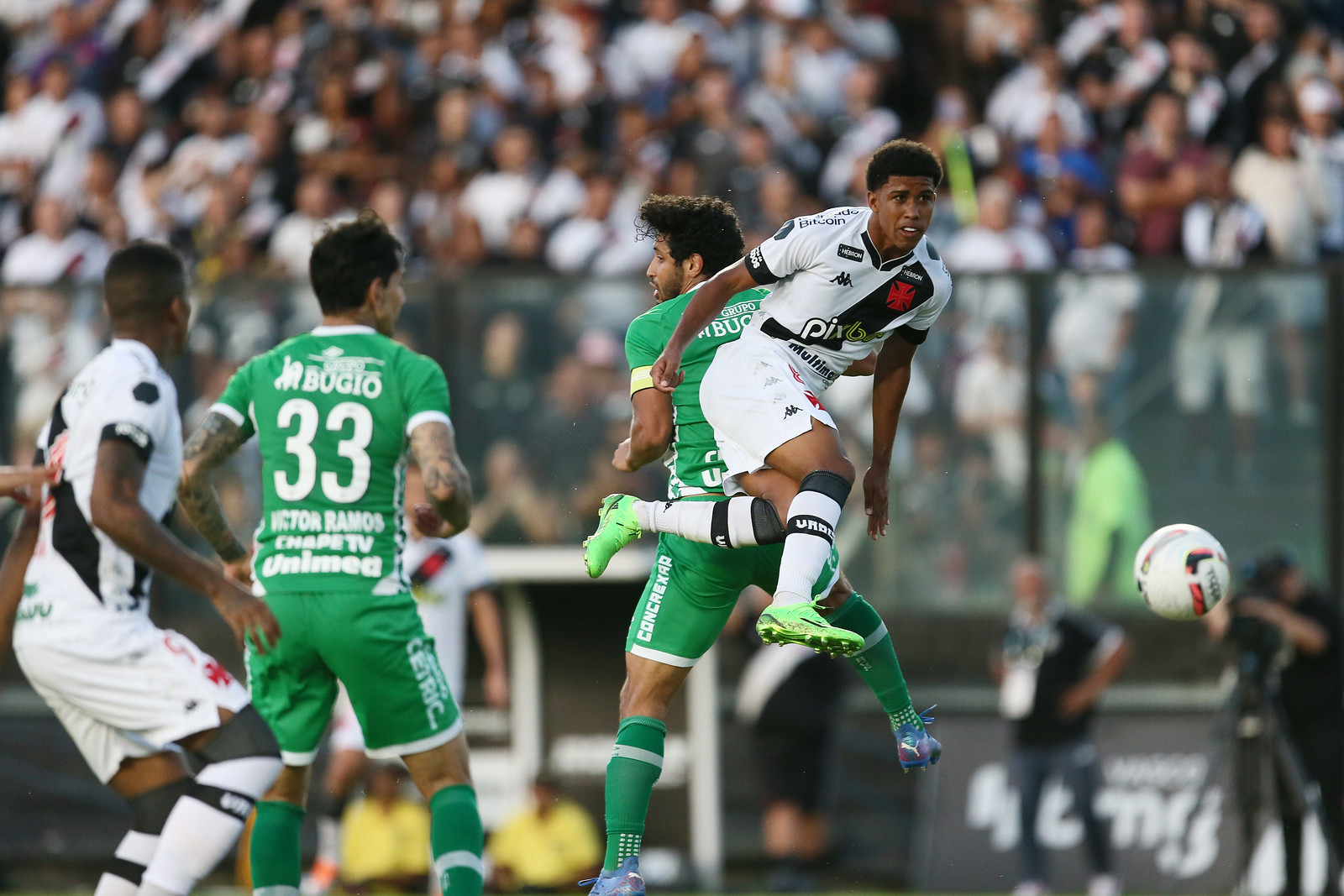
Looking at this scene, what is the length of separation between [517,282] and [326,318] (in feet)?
24.5

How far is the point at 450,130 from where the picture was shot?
602 inches

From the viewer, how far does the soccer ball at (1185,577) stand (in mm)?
7598

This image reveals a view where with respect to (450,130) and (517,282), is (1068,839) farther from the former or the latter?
(450,130)

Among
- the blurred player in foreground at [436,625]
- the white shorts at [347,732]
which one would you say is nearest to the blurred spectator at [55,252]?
the blurred player in foreground at [436,625]

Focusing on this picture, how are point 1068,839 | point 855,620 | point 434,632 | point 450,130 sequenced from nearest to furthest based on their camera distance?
point 855,620 < point 434,632 < point 1068,839 < point 450,130

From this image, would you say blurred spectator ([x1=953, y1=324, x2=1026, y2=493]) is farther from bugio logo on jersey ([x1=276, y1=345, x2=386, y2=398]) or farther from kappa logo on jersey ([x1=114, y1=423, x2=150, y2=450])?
kappa logo on jersey ([x1=114, y1=423, x2=150, y2=450])

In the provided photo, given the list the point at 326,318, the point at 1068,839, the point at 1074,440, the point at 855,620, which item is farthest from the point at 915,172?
the point at 1068,839

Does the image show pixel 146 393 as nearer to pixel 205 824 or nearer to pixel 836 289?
pixel 205 824

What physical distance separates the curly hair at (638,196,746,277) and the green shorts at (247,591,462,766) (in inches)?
67.6

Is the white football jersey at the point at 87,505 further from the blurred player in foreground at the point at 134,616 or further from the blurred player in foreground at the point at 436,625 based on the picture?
the blurred player in foreground at the point at 436,625

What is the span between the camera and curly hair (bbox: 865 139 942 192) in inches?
260

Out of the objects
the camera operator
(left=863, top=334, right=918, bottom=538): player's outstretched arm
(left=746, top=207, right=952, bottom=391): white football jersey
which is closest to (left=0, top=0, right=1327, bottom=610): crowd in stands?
the camera operator

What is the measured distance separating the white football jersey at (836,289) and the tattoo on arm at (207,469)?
2018 mm

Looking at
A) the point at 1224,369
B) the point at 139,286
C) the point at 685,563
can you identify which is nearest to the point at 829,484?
the point at 685,563
